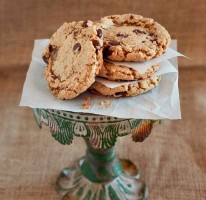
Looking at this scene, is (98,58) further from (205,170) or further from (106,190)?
(205,170)

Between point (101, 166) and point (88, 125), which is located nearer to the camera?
point (88, 125)

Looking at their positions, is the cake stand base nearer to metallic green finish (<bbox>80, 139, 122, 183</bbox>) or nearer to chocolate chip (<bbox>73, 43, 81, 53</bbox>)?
metallic green finish (<bbox>80, 139, 122, 183</bbox>)

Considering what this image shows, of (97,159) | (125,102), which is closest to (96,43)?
(125,102)

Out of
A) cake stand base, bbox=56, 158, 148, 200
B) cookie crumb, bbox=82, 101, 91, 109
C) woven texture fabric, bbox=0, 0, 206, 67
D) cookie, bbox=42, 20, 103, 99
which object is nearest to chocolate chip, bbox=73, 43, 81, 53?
cookie, bbox=42, 20, 103, 99

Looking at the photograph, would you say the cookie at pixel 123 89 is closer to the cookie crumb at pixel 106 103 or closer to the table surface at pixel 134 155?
the cookie crumb at pixel 106 103

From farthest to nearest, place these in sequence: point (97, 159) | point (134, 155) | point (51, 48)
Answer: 1. point (134, 155)
2. point (97, 159)
3. point (51, 48)

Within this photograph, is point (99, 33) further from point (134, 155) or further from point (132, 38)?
point (134, 155)

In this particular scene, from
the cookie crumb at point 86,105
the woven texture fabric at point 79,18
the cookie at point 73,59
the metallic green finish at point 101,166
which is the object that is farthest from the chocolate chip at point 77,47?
the woven texture fabric at point 79,18

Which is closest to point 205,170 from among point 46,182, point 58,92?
point 46,182
